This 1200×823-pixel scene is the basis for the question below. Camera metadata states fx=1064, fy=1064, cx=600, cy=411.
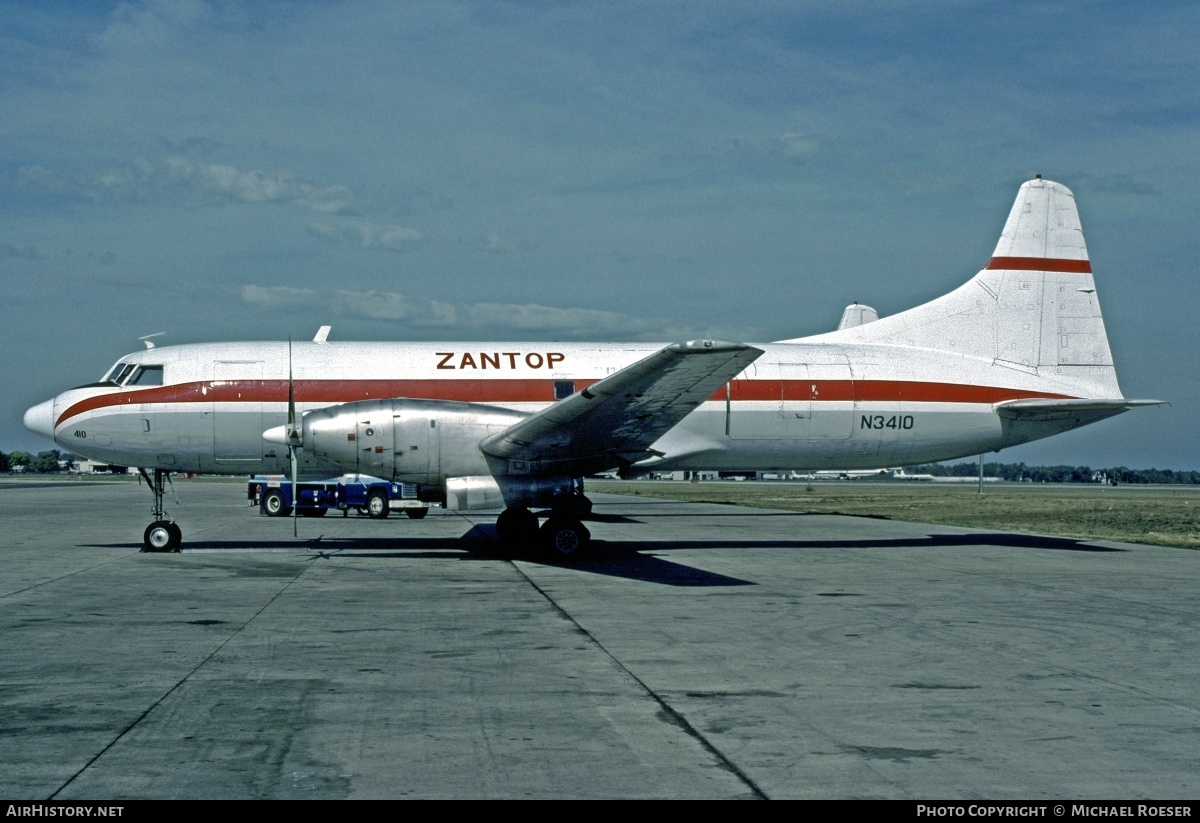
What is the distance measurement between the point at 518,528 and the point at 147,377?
791 cm

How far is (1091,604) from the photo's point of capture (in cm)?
1385

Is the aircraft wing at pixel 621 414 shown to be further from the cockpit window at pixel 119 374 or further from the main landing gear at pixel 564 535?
the cockpit window at pixel 119 374

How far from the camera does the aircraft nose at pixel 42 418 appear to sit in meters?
20.6

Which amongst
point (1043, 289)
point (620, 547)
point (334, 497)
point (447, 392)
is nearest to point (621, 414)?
point (447, 392)

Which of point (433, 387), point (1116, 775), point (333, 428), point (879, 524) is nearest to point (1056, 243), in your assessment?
point (879, 524)

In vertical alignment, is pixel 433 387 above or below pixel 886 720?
above

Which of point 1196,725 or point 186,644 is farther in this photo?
point 186,644

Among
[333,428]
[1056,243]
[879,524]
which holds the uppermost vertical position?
[1056,243]

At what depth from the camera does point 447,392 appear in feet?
69.1

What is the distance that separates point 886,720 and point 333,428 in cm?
1234

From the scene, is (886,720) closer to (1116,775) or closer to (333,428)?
(1116,775)

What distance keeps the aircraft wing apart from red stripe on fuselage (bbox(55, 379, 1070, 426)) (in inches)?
112

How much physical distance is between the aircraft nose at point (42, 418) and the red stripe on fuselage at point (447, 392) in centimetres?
21

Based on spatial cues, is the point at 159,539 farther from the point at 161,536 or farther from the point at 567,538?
the point at 567,538
